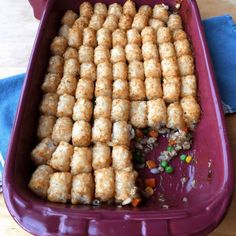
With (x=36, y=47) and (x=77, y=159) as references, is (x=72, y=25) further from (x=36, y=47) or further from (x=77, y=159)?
(x=77, y=159)

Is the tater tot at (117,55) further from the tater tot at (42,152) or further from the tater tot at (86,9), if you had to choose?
the tater tot at (42,152)

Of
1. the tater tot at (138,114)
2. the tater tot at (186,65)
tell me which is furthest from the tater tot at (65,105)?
the tater tot at (186,65)

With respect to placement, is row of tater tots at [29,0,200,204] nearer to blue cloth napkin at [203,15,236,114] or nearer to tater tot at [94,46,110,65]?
tater tot at [94,46,110,65]

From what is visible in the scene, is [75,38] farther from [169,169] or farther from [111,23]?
[169,169]

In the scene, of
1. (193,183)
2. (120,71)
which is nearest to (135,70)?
(120,71)

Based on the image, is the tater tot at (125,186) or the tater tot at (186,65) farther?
Result: the tater tot at (186,65)

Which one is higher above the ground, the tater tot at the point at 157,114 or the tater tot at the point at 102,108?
the tater tot at the point at 102,108

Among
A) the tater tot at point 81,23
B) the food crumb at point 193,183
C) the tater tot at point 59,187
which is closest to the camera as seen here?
the tater tot at point 59,187
